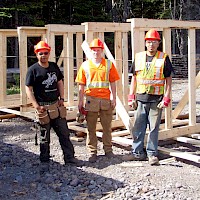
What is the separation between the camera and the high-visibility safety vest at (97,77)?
6.60m

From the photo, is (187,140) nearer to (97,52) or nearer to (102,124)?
(102,124)

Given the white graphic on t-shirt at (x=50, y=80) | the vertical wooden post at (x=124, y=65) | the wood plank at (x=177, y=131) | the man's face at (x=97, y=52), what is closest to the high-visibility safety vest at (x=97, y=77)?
the man's face at (x=97, y=52)

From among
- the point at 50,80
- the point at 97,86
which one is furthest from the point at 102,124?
the point at 50,80

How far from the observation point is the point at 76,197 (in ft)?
17.7

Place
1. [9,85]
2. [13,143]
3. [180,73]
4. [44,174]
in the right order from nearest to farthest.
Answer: [44,174] → [13,143] → [9,85] → [180,73]

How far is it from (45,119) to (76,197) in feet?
4.82

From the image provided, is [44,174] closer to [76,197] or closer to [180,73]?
[76,197]

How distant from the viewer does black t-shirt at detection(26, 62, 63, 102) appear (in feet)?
20.5

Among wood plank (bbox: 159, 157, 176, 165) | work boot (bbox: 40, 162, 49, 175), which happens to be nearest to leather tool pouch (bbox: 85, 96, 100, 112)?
work boot (bbox: 40, 162, 49, 175)

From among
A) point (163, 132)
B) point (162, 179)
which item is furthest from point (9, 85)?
point (162, 179)

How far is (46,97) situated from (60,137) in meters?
0.69

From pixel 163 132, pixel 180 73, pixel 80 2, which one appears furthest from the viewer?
pixel 80 2

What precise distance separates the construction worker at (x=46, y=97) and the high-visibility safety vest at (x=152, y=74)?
4.03 feet

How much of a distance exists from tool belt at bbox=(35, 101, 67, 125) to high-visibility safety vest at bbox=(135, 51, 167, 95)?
1265 millimetres
